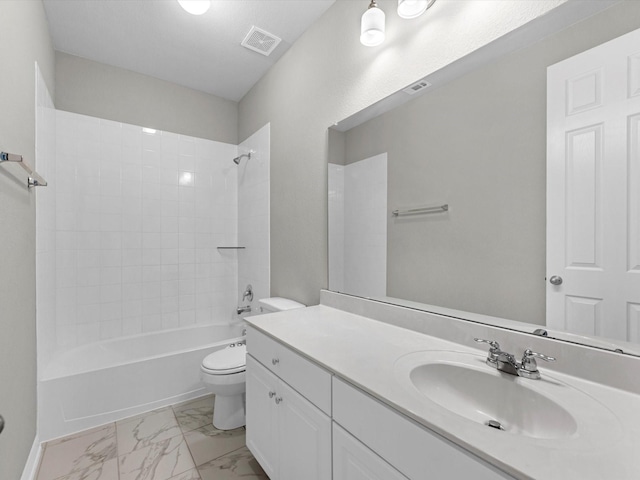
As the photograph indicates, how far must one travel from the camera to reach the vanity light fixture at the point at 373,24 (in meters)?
1.34

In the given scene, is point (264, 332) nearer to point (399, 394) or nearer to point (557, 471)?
point (399, 394)

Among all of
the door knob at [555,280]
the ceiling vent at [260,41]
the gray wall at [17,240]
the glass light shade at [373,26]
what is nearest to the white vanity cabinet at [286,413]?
the door knob at [555,280]

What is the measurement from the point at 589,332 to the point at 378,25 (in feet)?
4.77

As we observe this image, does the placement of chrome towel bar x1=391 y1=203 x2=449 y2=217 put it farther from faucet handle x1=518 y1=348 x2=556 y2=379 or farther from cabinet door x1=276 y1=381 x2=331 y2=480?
cabinet door x1=276 y1=381 x2=331 y2=480

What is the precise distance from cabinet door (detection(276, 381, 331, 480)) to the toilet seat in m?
0.74

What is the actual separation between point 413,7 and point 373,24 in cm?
21

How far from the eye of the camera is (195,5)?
1723 mm

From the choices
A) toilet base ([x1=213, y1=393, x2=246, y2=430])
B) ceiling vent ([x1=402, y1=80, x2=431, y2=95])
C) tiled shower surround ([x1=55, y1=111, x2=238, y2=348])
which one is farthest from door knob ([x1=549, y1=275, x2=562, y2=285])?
tiled shower surround ([x1=55, y1=111, x2=238, y2=348])

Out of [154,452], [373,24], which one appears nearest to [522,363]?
[373,24]

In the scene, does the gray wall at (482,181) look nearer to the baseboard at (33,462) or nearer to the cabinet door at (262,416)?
the cabinet door at (262,416)

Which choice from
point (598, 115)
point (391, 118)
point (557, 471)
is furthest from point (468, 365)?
point (391, 118)

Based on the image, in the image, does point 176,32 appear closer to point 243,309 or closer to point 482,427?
point 243,309

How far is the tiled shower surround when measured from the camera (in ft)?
7.66

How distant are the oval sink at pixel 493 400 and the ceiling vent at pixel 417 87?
3.74 ft
